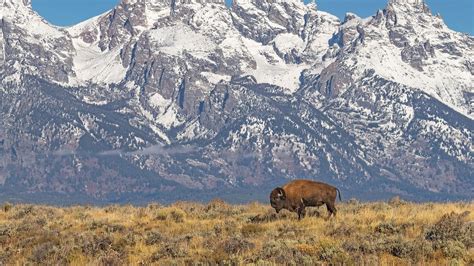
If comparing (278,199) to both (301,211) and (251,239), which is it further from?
(251,239)

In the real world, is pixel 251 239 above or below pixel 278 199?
below

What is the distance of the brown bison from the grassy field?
49 cm

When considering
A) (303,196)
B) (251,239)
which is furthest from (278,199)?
(251,239)

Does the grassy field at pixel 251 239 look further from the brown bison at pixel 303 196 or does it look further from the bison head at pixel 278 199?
the brown bison at pixel 303 196

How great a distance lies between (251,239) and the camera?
23.0 metres

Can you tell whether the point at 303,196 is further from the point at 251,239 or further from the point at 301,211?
the point at 251,239

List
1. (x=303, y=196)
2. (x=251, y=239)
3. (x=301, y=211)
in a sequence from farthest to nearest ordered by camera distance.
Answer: (x=303, y=196)
(x=301, y=211)
(x=251, y=239)

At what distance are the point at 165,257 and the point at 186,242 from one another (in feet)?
7.52

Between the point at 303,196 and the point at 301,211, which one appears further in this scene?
the point at 303,196

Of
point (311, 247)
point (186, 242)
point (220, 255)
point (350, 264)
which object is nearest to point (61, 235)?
point (186, 242)

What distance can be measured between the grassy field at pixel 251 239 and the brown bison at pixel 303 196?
49cm

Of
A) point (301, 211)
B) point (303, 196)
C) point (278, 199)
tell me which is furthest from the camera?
point (278, 199)

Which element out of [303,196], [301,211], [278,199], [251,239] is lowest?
[251,239]

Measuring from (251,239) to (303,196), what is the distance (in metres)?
7.16
